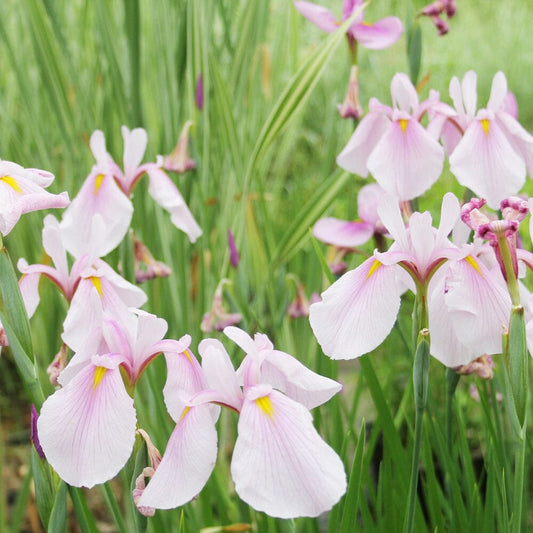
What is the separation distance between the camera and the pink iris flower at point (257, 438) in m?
0.56

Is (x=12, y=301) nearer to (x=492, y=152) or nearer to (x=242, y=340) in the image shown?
(x=242, y=340)

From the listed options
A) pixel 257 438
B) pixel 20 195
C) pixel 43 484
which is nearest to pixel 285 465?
pixel 257 438

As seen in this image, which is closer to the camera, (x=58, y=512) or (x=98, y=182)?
(x=58, y=512)

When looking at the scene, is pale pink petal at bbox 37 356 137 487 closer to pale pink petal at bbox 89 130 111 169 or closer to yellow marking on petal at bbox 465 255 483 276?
yellow marking on petal at bbox 465 255 483 276

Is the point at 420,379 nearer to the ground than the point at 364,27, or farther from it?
nearer to the ground

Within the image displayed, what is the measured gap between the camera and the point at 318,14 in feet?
4.44

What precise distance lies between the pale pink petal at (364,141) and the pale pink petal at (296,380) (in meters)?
0.49

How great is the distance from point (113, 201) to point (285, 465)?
1.98 ft

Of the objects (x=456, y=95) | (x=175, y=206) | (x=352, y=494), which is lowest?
(x=352, y=494)

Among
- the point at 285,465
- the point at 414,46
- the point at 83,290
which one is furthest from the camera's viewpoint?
the point at 414,46

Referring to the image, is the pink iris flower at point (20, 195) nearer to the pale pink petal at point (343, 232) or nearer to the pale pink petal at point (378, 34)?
the pale pink petal at point (343, 232)

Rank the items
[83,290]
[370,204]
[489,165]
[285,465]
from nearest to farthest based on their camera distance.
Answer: [285,465] < [83,290] < [489,165] < [370,204]

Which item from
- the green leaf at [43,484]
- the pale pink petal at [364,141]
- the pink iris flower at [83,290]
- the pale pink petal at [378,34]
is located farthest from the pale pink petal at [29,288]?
the pale pink petal at [378,34]

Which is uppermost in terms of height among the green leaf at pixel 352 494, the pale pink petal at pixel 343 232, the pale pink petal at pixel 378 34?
the pale pink petal at pixel 378 34
